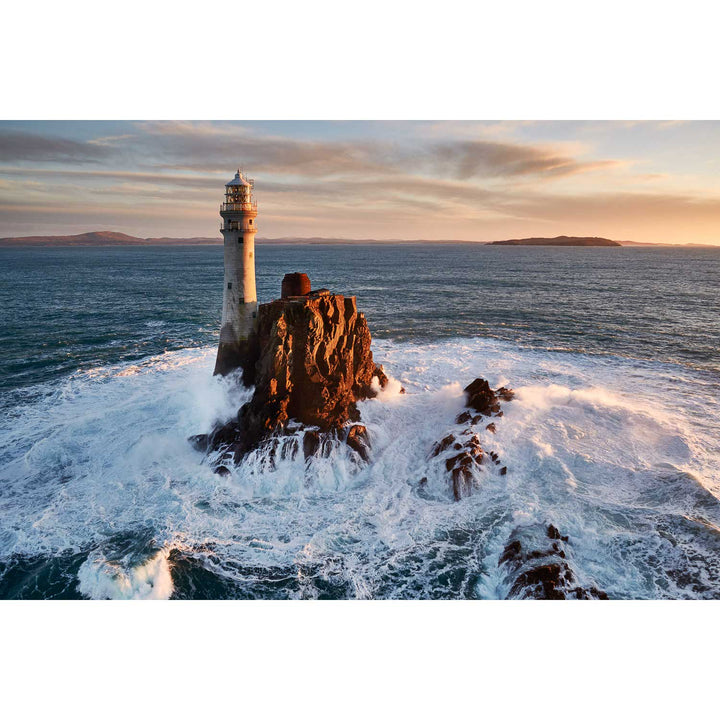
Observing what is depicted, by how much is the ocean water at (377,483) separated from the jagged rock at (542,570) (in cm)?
33

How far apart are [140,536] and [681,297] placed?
60.2 metres

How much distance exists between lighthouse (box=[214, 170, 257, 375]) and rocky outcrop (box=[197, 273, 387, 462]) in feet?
5.14

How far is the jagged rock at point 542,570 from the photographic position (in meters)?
10.9

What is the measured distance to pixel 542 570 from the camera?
11.3 m

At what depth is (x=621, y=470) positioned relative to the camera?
51.8 ft

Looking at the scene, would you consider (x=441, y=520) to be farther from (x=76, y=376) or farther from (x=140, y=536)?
(x=76, y=376)

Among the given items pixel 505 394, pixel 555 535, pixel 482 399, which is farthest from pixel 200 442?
pixel 505 394

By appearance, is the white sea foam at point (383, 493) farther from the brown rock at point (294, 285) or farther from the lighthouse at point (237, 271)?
the brown rock at point (294, 285)

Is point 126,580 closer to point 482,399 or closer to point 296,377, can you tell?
point 296,377

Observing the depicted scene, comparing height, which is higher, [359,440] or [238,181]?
[238,181]

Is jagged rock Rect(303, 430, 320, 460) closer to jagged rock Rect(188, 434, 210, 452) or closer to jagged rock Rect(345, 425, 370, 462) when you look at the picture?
jagged rock Rect(345, 425, 370, 462)

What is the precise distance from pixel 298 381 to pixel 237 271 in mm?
6224

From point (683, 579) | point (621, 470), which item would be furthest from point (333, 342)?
point (683, 579)

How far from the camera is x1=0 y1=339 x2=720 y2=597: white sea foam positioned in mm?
12117
